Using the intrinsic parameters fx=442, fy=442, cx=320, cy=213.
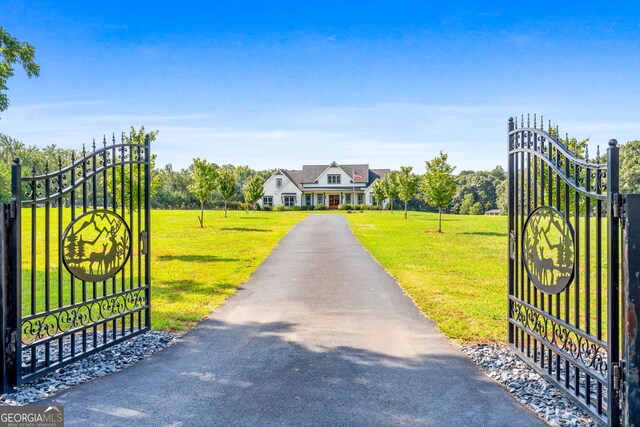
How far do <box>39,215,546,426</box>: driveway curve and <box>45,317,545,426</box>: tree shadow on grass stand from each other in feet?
0.04

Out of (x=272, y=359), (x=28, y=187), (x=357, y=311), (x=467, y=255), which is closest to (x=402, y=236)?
(x=467, y=255)

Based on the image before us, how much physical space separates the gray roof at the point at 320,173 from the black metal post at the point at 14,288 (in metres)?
59.2

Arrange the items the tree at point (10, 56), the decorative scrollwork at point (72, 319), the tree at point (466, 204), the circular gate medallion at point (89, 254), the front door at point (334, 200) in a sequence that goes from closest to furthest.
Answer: the decorative scrollwork at point (72, 319) → the circular gate medallion at point (89, 254) → the tree at point (10, 56) → the front door at point (334, 200) → the tree at point (466, 204)

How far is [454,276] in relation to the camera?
13.4m

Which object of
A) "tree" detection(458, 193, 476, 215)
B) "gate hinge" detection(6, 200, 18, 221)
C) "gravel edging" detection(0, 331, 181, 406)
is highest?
"tree" detection(458, 193, 476, 215)

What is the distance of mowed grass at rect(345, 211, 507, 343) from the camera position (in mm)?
8102

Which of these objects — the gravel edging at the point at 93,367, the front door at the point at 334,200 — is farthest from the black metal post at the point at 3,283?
the front door at the point at 334,200

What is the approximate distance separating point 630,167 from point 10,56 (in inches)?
2197

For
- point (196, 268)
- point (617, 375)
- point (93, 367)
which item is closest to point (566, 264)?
point (617, 375)

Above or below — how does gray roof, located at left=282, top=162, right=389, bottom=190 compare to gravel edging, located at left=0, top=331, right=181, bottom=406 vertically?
above

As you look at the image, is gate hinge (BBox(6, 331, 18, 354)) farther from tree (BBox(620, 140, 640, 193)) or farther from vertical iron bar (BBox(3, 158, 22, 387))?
tree (BBox(620, 140, 640, 193))

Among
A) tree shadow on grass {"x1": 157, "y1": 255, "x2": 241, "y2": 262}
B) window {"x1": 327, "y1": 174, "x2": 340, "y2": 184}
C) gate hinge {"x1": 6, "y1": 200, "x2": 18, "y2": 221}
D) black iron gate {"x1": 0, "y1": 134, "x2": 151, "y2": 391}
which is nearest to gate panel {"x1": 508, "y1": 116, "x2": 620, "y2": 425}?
black iron gate {"x1": 0, "y1": 134, "x2": 151, "y2": 391}

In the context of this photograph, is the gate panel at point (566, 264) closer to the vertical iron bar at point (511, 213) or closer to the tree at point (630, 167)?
the vertical iron bar at point (511, 213)

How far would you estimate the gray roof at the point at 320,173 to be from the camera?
65.0 meters
